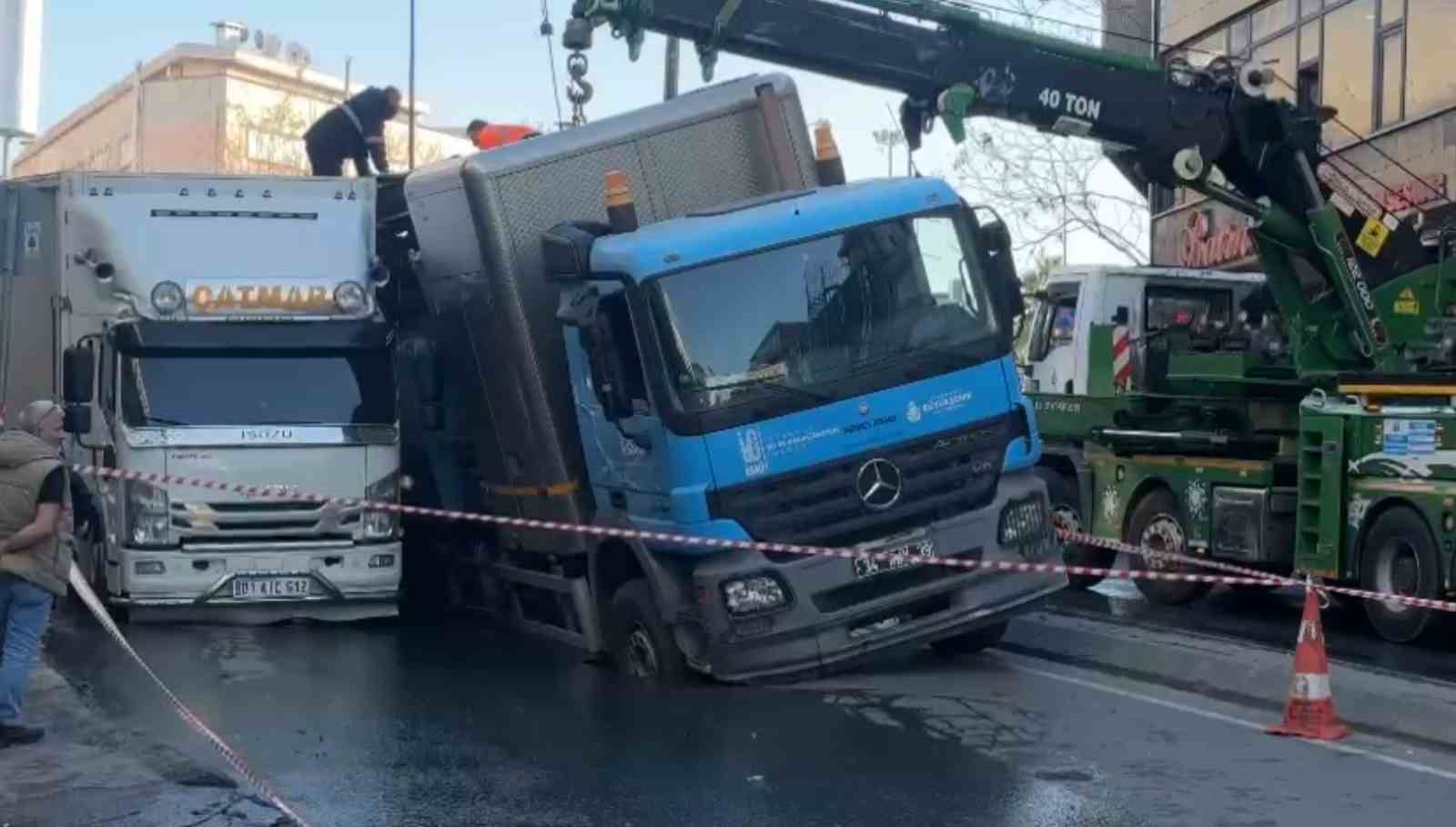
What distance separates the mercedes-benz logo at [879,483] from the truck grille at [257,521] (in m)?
4.93

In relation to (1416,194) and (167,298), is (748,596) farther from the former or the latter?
(1416,194)

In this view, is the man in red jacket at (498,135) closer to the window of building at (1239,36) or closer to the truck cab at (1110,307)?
the truck cab at (1110,307)

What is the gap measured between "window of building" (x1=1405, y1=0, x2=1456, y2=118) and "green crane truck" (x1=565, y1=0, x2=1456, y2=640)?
238 inches

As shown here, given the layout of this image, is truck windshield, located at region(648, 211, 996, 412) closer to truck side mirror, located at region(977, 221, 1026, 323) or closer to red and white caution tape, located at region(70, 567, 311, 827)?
truck side mirror, located at region(977, 221, 1026, 323)

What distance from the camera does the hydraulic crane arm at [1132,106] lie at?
48.3 ft

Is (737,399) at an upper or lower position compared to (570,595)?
upper

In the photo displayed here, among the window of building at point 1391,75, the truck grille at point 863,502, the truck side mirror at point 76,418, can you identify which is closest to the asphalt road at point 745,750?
the truck grille at point 863,502

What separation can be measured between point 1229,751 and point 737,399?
3.28 meters

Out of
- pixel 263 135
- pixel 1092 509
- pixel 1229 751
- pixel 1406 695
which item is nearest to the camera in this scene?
pixel 1229 751

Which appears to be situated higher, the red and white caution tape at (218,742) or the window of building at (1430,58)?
the window of building at (1430,58)

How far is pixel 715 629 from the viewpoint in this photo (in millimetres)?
10859

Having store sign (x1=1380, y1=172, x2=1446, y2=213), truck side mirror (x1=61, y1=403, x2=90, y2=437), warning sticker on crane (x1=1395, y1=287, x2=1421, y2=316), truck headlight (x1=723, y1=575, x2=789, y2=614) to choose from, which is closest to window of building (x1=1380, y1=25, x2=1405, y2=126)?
store sign (x1=1380, y1=172, x2=1446, y2=213)

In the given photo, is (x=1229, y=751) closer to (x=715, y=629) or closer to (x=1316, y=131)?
(x=715, y=629)

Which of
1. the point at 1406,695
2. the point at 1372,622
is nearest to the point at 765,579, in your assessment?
the point at 1406,695
